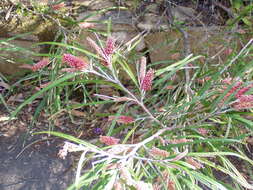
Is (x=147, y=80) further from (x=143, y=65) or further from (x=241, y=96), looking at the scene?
(x=241, y=96)

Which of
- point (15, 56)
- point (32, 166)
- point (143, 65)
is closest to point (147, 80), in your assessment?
point (143, 65)

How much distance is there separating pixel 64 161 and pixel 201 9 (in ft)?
4.06

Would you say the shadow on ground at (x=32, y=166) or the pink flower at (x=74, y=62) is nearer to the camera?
the pink flower at (x=74, y=62)

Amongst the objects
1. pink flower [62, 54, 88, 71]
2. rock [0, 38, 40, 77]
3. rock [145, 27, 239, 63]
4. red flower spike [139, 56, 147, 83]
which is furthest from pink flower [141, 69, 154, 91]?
rock [0, 38, 40, 77]

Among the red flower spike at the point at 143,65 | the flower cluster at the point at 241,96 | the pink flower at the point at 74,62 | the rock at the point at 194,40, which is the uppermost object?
the pink flower at the point at 74,62

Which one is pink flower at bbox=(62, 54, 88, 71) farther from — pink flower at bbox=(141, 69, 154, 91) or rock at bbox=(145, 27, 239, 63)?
rock at bbox=(145, 27, 239, 63)

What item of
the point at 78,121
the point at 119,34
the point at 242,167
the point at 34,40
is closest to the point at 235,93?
the point at 242,167

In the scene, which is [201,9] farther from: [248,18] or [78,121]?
[78,121]

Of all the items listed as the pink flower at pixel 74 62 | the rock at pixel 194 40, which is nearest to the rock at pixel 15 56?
the rock at pixel 194 40

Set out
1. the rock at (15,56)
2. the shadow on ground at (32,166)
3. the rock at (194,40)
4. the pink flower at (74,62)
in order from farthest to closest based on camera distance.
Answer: the rock at (15,56) → the rock at (194,40) → the shadow on ground at (32,166) → the pink flower at (74,62)

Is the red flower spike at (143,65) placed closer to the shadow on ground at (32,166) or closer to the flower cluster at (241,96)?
the flower cluster at (241,96)

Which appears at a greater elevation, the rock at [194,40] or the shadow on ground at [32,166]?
the rock at [194,40]

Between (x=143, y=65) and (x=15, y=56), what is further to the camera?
(x=15, y=56)

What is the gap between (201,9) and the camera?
6.35ft
